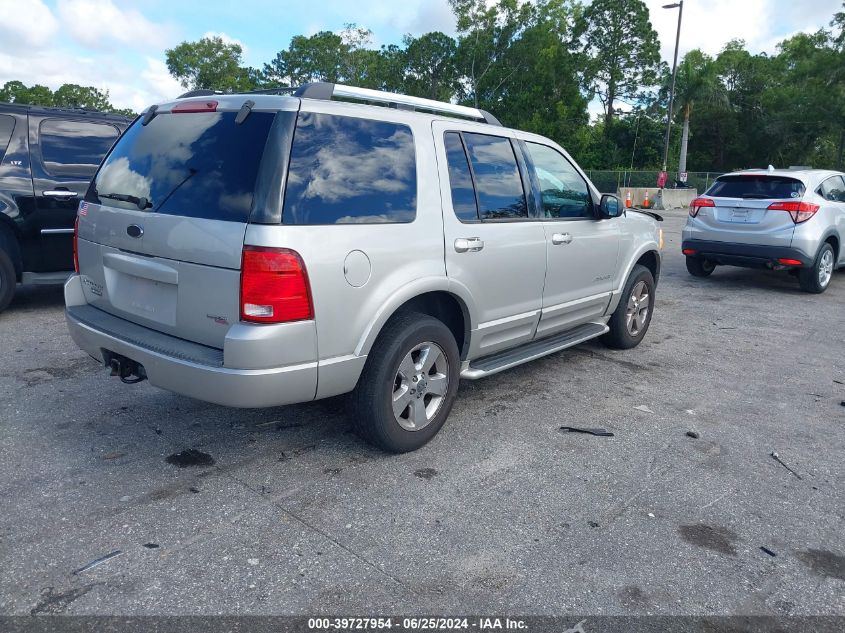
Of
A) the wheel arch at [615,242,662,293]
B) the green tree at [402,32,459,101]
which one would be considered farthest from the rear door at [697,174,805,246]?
the green tree at [402,32,459,101]

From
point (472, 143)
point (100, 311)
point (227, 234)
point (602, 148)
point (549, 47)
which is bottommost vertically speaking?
point (100, 311)

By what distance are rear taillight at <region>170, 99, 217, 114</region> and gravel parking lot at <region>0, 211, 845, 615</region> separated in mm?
1861

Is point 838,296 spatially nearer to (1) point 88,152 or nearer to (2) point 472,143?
(2) point 472,143

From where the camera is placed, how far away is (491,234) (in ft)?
13.6

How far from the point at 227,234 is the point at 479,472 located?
1.82m

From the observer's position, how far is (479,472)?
363 centimetres

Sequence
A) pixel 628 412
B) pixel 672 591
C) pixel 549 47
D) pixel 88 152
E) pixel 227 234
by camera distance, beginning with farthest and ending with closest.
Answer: pixel 549 47, pixel 88 152, pixel 628 412, pixel 227 234, pixel 672 591

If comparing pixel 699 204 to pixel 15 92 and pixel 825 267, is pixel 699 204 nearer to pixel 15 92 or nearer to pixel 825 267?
pixel 825 267

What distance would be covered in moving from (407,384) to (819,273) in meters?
7.77

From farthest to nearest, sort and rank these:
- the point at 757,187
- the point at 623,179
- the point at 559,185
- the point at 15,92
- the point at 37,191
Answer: the point at 15,92 < the point at 623,179 < the point at 757,187 < the point at 37,191 < the point at 559,185

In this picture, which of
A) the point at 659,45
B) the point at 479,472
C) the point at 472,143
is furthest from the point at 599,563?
the point at 659,45

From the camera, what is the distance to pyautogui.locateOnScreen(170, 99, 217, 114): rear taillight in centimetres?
344

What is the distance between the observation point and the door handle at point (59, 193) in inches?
259

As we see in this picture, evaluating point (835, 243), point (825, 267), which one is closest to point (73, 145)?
point (825, 267)
